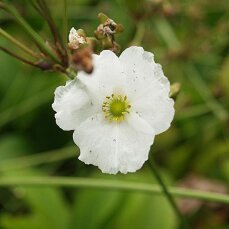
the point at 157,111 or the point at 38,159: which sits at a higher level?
the point at 157,111

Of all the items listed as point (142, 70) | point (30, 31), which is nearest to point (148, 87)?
point (142, 70)

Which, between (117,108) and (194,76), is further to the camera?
(194,76)

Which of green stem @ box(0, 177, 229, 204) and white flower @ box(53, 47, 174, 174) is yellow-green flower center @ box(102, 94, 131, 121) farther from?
green stem @ box(0, 177, 229, 204)

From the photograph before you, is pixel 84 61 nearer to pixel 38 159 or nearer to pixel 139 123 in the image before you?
pixel 139 123

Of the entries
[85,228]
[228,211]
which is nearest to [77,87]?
[85,228]

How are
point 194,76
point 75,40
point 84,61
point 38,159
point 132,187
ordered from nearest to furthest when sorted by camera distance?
point 84,61, point 75,40, point 132,187, point 38,159, point 194,76

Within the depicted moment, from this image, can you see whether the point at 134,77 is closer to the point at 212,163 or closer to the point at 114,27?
the point at 114,27
